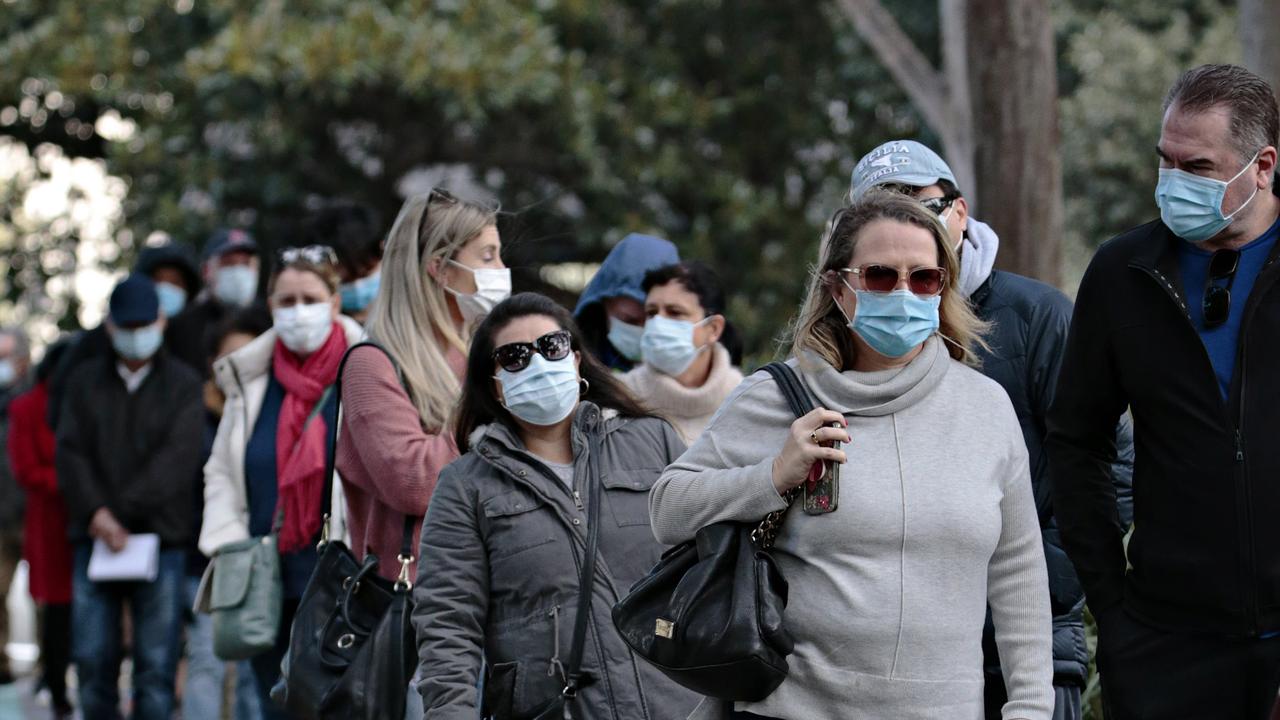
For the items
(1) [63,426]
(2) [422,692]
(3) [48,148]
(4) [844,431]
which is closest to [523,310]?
(2) [422,692]

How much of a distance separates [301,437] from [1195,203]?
340 centimetres

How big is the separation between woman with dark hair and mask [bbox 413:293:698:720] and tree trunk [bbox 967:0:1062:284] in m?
5.52

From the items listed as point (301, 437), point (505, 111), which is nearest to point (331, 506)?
point (301, 437)

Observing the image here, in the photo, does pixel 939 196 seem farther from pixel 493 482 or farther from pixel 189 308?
pixel 189 308

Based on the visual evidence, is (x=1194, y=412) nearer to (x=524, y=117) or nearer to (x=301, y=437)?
(x=301, y=437)

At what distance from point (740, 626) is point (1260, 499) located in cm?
115

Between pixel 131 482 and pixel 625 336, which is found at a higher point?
pixel 625 336

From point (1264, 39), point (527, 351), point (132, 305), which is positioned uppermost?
point (1264, 39)

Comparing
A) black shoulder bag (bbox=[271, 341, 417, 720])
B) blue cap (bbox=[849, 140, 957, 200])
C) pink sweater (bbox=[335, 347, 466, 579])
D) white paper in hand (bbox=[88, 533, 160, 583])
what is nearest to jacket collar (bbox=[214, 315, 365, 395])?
pink sweater (bbox=[335, 347, 466, 579])

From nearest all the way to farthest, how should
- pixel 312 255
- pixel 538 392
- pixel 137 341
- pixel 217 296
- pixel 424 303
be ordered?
1. pixel 538 392
2. pixel 424 303
3. pixel 312 255
4. pixel 137 341
5. pixel 217 296

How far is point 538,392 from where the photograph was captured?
478 centimetres

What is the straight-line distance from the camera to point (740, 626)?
3.59 metres

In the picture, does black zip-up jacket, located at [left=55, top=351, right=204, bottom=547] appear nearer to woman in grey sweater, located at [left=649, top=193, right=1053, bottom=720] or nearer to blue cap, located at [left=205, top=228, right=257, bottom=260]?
blue cap, located at [left=205, top=228, right=257, bottom=260]

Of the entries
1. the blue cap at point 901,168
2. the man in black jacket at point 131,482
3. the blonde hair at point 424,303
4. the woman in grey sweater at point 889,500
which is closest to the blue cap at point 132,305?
the man in black jacket at point 131,482
